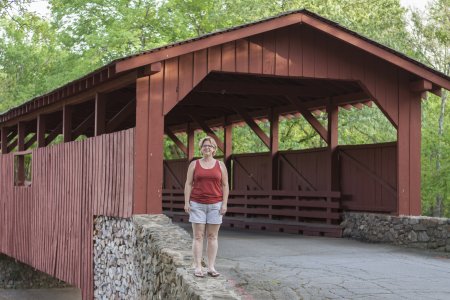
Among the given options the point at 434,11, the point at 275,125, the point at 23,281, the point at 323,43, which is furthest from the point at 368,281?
the point at 434,11

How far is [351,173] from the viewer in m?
15.0

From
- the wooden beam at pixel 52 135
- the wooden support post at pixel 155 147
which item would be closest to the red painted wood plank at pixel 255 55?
the wooden support post at pixel 155 147

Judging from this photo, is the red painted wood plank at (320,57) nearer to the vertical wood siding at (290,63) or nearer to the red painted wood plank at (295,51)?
the vertical wood siding at (290,63)

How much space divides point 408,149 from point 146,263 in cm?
654

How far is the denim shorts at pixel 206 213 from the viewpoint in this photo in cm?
705

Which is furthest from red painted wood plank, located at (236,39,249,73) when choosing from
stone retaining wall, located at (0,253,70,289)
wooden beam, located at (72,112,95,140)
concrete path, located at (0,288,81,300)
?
stone retaining wall, located at (0,253,70,289)

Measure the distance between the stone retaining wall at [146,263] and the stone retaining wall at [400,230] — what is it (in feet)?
15.8

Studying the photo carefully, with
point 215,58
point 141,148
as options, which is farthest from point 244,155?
point 141,148

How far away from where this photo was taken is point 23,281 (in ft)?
69.2

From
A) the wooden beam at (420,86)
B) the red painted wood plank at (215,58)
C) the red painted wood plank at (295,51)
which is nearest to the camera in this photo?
the red painted wood plank at (215,58)

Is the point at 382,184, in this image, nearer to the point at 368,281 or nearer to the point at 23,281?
the point at 368,281

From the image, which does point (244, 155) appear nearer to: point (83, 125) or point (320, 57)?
point (83, 125)

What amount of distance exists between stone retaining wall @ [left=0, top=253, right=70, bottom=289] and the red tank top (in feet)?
50.5

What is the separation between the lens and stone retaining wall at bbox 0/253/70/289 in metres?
20.8
